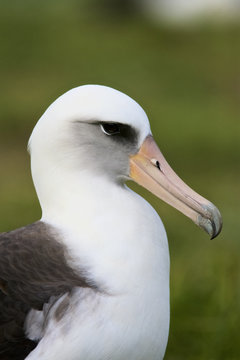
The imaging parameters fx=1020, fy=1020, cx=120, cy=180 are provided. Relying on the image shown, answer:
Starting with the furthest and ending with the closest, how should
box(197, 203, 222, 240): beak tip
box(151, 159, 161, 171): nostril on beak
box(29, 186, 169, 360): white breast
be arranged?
box(151, 159, 161, 171): nostril on beak → box(197, 203, 222, 240): beak tip → box(29, 186, 169, 360): white breast

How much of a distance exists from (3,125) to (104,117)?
10.1 meters

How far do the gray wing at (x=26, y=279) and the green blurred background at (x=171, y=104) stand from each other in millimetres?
1420

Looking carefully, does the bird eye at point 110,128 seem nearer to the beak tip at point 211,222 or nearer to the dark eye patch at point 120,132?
the dark eye patch at point 120,132

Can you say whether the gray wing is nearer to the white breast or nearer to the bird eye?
the white breast

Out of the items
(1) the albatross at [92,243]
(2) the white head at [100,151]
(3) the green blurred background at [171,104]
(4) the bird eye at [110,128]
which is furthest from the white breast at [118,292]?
(3) the green blurred background at [171,104]

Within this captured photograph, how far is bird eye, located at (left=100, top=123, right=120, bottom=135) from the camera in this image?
12.1 ft

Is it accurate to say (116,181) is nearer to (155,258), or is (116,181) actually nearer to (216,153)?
(155,258)

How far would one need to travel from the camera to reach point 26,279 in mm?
3514

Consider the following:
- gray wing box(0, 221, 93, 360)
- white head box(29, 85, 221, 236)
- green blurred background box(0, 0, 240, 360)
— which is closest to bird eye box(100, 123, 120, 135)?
white head box(29, 85, 221, 236)

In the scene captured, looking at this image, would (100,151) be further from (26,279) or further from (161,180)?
(26,279)

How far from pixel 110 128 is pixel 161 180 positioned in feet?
0.90

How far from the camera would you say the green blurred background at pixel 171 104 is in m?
5.11

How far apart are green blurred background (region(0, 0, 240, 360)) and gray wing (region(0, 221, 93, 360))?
142cm

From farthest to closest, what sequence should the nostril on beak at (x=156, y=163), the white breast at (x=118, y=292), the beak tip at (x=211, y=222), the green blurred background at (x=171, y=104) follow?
the green blurred background at (x=171, y=104) < the nostril on beak at (x=156, y=163) < the beak tip at (x=211, y=222) < the white breast at (x=118, y=292)
